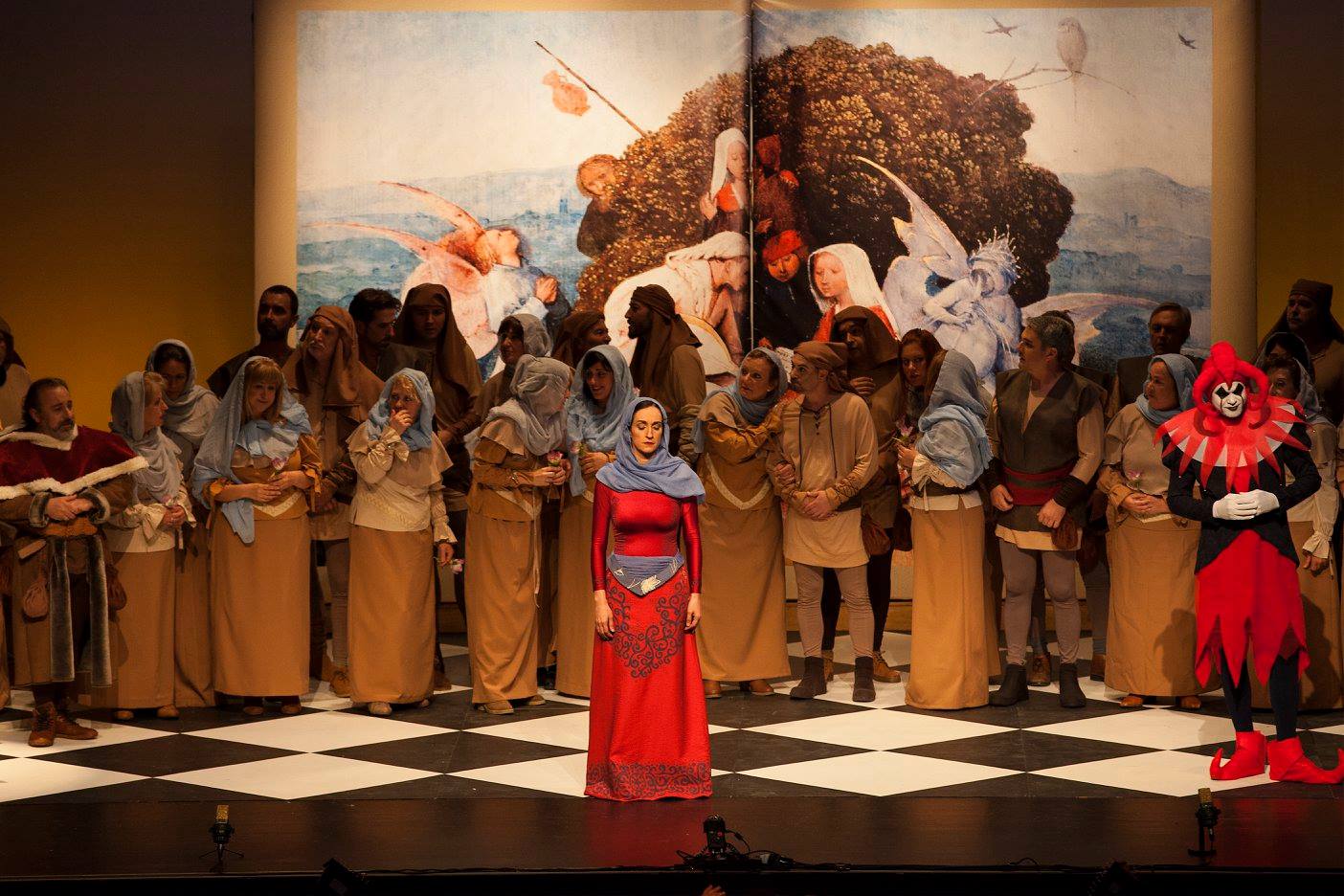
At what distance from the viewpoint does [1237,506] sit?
18.8 ft

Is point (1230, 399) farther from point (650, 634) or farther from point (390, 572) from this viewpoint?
point (390, 572)

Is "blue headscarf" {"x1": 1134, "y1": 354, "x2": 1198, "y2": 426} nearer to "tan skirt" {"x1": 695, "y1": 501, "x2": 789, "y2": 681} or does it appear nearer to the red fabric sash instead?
the red fabric sash

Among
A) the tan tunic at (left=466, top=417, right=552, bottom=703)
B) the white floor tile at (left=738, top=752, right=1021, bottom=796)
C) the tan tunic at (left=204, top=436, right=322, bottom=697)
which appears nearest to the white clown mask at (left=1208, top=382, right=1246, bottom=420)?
the white floor tile at (left=738, top=752, right=1021, bottom=796)

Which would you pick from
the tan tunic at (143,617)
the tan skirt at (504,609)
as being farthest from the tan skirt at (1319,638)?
the tan tunic at (143,617)

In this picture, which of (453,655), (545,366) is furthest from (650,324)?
(453,655)

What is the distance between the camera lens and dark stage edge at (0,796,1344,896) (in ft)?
14.9

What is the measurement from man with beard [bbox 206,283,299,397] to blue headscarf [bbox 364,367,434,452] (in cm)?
102

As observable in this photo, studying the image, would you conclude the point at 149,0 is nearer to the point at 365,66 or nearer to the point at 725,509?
the point at 365,66

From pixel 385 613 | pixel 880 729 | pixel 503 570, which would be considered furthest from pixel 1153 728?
pixel 385 613

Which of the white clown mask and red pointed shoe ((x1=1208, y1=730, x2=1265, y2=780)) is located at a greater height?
the white clown mask

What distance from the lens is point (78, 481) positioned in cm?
646

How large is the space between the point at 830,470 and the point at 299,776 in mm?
2497

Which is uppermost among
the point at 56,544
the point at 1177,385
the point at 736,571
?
the point at 1177,385

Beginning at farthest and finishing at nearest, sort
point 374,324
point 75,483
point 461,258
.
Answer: point 461,258, point 374,324, point 75,483
